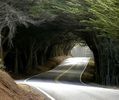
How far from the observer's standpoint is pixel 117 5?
21.1m

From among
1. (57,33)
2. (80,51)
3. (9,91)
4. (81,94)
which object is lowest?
(80,51)

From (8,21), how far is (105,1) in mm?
13424

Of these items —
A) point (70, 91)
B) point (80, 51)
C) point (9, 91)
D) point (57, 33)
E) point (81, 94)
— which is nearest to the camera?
point (9, 91)

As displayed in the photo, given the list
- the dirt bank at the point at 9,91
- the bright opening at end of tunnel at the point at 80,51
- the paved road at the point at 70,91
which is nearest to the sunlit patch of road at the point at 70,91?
the paved road at the point at 70,91

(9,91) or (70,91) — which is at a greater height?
(9,91)

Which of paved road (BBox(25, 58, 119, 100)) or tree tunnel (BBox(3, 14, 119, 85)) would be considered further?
tree tunnel (BBox(3, 14, 119, 85))

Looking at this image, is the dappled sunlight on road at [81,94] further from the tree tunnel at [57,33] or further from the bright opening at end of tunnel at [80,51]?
the bright opening at end of tunnel at [80,51]

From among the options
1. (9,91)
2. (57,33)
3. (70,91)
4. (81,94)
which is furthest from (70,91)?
(57,33)

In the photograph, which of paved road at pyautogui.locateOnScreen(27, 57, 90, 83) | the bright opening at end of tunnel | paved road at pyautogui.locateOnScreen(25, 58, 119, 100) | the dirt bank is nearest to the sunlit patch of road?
paved road at pyautogui.locateOnScreen(25, 58, 119, 100)

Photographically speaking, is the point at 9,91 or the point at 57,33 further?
the point at 57,33

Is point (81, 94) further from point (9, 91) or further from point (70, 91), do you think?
point (9, 91)

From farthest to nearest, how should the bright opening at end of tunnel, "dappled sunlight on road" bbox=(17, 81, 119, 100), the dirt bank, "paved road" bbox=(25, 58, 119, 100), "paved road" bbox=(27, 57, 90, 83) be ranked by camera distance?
the bright opening at end of tunnel, "paved road" bbox=(27, 57, 90, 83), "paved road" bbox=(25, 58, 119, 100), "dappled sunlight on road" bbox=(17, 81, 119, 100), the dirt bank

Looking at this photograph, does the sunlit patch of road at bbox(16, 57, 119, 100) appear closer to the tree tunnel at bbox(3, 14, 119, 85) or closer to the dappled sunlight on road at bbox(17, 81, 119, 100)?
the dappled sunlight on road at bbox(17, 81, 119, 100)

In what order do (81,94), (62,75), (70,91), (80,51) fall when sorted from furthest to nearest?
1. (80,51)
2. (62,75)
3. (70,91)
4. (81,94)
